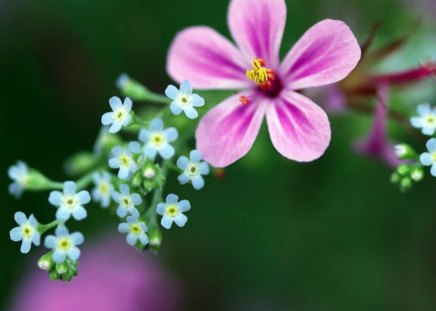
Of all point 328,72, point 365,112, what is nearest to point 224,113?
point 328,72

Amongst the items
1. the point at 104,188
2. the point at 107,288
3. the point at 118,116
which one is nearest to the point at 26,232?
the point at 104,188

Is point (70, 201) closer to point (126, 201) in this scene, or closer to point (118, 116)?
point (126, 201)

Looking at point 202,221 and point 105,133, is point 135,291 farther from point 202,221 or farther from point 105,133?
point 105,133

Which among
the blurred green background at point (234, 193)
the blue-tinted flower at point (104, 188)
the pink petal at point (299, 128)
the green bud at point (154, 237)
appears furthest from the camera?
the blurred green background at point (234, 193)

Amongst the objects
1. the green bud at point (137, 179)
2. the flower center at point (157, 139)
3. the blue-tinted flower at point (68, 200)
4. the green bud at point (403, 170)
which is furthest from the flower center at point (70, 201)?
the green bud at point (403, 170)

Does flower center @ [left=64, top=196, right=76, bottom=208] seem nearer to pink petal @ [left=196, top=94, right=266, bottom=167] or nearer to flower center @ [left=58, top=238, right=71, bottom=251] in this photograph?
flower center @ [left=58, top=238, right=71, bottom=251]

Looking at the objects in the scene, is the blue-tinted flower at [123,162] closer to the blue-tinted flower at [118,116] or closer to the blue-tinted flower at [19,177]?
the blue-tinted flower at [118,116]
